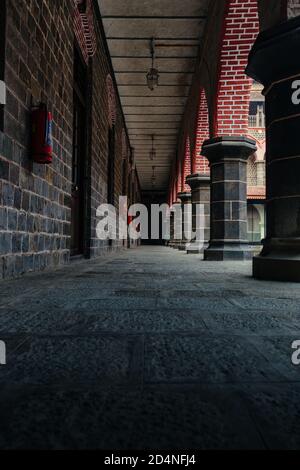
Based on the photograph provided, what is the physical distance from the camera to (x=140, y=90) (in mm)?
9891

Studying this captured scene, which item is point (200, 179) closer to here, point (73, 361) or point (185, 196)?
point (185, 196)

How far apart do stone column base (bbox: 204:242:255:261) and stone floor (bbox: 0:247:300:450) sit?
4.07 meters

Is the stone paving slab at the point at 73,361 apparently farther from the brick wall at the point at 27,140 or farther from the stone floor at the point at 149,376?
the brick wall at the point at 27,140

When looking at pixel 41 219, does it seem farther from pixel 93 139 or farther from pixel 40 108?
pixel 93 139

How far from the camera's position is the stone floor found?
631 mm

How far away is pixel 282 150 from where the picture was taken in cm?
310

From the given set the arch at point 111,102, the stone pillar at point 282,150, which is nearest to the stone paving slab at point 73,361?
the stone pillar at point 282,150

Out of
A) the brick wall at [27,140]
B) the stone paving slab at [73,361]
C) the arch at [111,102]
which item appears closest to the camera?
the stone paving slab at [73,361]

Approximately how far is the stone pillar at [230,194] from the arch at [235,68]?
441 millimetres

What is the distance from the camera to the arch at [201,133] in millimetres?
8320

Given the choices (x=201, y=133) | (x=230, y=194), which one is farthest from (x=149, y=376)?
(x=201, y=133)

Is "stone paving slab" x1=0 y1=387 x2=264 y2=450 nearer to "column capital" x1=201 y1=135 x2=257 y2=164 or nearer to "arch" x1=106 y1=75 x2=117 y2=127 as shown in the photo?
"column capital" x1=201 y1=135 x2=257 y2=164

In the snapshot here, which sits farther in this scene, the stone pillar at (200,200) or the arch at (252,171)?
the arch at (252,171)

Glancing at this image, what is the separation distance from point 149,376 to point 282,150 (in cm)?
272
